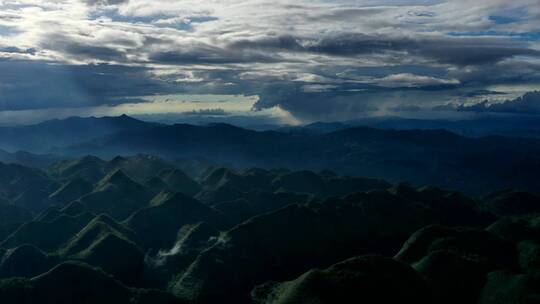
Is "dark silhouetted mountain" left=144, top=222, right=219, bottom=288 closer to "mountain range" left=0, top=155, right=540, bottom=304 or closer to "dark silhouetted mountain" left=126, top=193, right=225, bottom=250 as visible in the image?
"mountain range" left=0, top=155, right=540, bottom=304

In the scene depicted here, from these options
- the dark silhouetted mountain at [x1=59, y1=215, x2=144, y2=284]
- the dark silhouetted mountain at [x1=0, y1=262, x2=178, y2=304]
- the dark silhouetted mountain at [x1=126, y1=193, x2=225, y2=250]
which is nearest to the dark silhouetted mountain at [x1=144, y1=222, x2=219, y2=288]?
the dark silhouetted mountain at [x1=59, y1=215, x2=144, y2=284]

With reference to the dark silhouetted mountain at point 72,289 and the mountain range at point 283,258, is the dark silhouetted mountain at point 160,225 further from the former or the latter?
the dark silhouetted mountain at point 72,289

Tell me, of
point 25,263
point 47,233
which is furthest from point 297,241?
point 47,233

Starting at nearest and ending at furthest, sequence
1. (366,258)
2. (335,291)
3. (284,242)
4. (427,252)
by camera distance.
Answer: (335,291) < (366,258) < (427,252) < (284,242)

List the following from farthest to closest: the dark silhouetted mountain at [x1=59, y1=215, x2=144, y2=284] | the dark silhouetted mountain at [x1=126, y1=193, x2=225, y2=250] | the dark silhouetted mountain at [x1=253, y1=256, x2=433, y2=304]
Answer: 1. the dark silhouetted mountain at [x1=126, y1=193, x2=225, y2=250]
2. the dark silhouetted mountain at [x1=59, y1=215, x2=144, y2=284]
3. the dark silhouetted mountain at [x1=253, y1=256, x2=433, y2=304]

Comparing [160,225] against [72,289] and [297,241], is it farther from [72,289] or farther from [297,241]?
[72,289]

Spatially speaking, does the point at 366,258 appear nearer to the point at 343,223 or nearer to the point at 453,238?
the point at 453,238

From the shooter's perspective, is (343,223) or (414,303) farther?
(343,223)

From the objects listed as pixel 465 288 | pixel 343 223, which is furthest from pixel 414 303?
pixel 343 223
